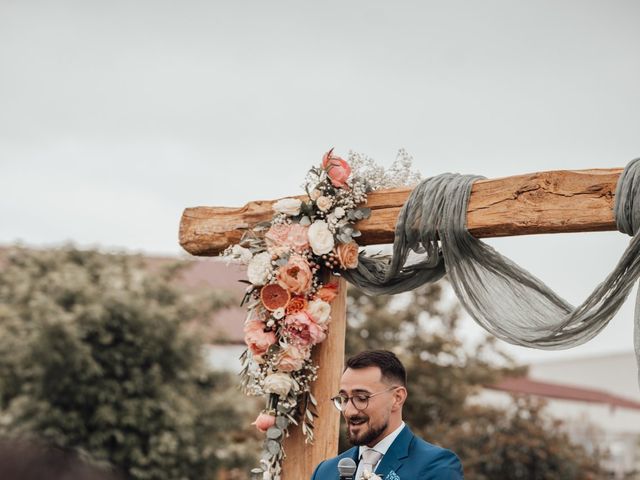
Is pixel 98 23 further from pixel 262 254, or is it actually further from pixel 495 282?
pixel 495 282

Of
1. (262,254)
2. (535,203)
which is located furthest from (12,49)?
(535,203)

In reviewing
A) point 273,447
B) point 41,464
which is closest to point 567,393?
point 273,447

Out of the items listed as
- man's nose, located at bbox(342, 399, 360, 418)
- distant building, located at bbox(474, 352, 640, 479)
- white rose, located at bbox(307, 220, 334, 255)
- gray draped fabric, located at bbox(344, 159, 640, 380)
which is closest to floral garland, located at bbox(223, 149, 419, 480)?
white rose, located at bbox(307, 220, 334, 255)

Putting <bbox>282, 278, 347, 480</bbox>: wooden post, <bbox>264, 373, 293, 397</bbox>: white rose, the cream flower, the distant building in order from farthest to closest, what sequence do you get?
1. the distant building
2. the cream flower
3. <bbox>282, 278, 347, 480</bbox>: wooden post
4. <bbox>264, 373, 293, 397</bbox>: white rose

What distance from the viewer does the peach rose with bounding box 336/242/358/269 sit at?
5273 mm

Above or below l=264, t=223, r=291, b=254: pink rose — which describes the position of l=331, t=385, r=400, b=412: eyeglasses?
below

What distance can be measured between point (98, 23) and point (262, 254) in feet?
31.5

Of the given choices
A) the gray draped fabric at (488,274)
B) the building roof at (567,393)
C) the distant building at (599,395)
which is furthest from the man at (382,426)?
the building roof at (567,393)

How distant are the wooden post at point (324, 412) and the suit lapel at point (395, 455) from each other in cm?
88

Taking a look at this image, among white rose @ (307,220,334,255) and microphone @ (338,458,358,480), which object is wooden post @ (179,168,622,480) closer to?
white rose @ (307,220,334,255)

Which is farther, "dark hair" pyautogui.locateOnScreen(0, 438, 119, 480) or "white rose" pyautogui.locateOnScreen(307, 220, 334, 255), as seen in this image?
"white rose" pyautogui.locateOnScreen(307, 220, 334, 255)

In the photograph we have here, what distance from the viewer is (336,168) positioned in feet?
17.5

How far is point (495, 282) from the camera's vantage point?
16.0 ft

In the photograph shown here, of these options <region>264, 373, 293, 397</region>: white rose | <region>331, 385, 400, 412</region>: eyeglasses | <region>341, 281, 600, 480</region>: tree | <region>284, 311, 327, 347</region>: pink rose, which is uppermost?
<region>284, 311, 327, 347</region>: pink rose
